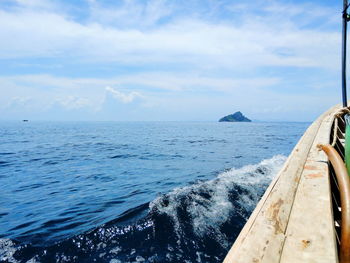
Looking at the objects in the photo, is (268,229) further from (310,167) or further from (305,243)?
(310,167)

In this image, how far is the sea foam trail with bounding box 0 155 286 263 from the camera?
152 inches

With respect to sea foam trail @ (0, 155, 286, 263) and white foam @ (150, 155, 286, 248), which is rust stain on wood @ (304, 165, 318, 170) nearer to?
sea foam trail @ (0, 155, 286, 263)

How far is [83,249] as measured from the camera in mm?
→ 4188

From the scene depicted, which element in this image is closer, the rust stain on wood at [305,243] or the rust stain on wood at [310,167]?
the rust stain on wood at [305,243]

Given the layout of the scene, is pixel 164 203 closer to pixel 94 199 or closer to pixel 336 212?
pixel 94 199

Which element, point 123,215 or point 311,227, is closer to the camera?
point 311,227

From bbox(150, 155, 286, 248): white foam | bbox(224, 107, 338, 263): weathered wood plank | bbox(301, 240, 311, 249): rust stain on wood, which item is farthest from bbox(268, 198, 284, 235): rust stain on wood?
bbox(150, 155, 286, 248): white foam

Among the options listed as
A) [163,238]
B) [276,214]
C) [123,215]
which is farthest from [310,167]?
[123,215]

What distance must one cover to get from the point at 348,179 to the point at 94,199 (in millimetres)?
7470

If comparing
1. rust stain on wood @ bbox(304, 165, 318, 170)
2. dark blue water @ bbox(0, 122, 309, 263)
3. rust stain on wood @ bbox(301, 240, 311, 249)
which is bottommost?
dark blue water @ bbox(0, 122, 309, 263)

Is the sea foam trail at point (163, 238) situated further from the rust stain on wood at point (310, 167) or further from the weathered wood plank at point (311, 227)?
the weathered wood plank at point (311, 227)

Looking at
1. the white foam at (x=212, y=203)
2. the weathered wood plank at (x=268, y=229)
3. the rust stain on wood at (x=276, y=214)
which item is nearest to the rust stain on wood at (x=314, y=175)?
the weathered wood plank at (x=268, y=229)

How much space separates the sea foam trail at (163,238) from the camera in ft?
12.7

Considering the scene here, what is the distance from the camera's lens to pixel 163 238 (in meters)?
4.33
